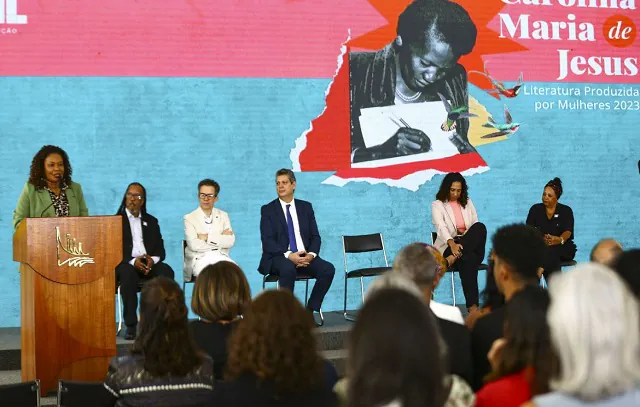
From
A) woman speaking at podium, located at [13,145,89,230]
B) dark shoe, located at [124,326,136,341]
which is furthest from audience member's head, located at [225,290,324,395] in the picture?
dark shoe, located at [124,326,136,341]

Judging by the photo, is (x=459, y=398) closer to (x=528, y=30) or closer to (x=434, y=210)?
(x=434, y=210)

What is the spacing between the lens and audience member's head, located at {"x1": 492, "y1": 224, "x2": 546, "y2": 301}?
2.51 meters

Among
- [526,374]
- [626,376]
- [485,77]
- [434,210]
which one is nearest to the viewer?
[626,376]

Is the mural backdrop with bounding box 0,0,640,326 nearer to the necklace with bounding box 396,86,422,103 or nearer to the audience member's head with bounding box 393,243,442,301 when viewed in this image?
the necklace with bounding box 396,86,422,103

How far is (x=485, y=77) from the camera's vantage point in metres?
6.94

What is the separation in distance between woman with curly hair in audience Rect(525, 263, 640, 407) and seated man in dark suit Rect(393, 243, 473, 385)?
988mm

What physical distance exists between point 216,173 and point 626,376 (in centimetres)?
530

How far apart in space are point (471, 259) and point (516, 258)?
3610 millimetres

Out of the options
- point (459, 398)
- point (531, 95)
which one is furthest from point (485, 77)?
point (459, 398)

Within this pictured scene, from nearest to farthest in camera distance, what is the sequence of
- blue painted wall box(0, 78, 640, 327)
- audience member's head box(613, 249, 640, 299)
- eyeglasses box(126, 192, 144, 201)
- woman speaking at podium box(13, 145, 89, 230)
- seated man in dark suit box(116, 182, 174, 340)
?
1. audience member's head box(613, 249, 640, 299)
2. woman speaking at podium box(13, 145, 89, 230)
3. seated man in dark suit box(116, 182, 174, 340)
4. eyeglasses box(126, 192, 144, 201)
5. blue painted wall box(0, 78, 640, 327)

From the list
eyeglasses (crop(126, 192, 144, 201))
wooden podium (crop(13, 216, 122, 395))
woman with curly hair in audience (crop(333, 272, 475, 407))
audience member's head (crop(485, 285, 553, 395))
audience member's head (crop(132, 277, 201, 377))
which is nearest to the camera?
woman with curly hair in audience (crop(333, 272, 475, 407))

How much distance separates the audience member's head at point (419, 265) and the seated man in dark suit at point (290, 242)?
9.84ft

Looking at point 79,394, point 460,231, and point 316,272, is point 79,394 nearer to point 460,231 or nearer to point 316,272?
point 316,272

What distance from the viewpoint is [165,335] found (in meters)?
2.35
